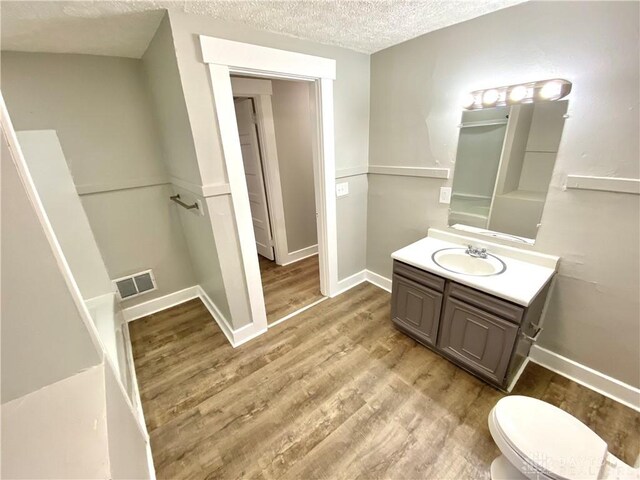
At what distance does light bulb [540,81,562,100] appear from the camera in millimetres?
1388

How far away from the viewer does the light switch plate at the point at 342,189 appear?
238cm

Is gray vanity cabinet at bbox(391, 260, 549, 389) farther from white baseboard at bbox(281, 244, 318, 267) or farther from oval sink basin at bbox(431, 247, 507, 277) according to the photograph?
white baseboard at bbox(281, 244, 318, 267)

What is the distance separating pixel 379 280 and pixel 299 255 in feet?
4.02

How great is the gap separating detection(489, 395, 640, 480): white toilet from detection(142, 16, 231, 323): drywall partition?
1.76m

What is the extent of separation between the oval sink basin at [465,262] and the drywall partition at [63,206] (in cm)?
249

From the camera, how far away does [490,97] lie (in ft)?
5.35

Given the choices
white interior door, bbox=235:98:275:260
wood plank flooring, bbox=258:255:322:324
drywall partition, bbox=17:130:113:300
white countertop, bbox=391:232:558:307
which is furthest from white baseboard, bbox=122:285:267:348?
white countertop, bbox=391:232:558:307

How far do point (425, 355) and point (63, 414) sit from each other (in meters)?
1.99

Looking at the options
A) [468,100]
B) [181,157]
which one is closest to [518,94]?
[468,100]

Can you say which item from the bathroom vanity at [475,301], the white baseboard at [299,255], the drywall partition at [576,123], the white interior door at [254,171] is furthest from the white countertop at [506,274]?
the white interior door at [254,171]

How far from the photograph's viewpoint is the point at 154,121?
2.17 m

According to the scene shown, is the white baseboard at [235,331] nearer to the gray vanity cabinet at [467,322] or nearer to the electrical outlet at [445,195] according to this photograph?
the gray vanity cabinet at [467,322]

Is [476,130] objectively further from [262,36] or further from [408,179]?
[262,36]

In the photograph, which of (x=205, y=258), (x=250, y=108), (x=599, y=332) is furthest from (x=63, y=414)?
(x=250, y=108)
